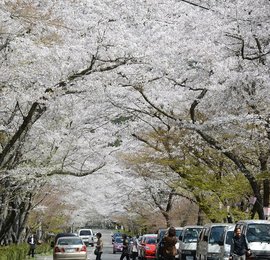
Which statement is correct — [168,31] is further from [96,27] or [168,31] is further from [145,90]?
[96,27]

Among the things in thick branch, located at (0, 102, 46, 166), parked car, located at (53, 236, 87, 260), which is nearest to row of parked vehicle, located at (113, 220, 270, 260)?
parked car, located at (53, 236, 87, 260)

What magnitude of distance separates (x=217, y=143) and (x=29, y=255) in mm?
20814

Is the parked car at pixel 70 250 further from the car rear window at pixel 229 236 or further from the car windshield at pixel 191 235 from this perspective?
the car rear window at pixel 229 236

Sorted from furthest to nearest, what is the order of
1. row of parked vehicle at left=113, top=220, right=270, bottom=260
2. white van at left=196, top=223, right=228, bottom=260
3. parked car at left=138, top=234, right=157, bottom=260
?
1. parked car at left=138, top=234, right=157, bottom=260
2. white van at left=196, top=223, right=228, bottom=260
3. row of parked vehicle at left=113, top=220, right=270, bottom=260

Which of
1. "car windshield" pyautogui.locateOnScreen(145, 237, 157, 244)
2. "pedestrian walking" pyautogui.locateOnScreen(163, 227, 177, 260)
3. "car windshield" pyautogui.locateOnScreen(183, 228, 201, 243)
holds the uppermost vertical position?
"car windshield" pyautogui.locateOnScreen(145, 237, 157, 244)

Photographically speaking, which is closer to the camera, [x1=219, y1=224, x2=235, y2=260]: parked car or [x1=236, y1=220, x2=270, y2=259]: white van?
[x1=236, y1=220, x2=270, y2=259]: white van

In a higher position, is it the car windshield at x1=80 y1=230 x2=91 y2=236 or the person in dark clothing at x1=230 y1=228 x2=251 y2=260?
the car windshield at x1=80 y1=230 x2=91 y2=236

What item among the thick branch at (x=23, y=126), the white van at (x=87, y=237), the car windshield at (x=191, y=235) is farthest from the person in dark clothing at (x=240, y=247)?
the white van at (x=87, y=237)

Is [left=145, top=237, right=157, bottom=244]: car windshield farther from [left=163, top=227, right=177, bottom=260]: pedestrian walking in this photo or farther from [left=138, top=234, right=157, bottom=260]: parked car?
[left=163, top=227, right=177, bottom=260]: pedestrian walking

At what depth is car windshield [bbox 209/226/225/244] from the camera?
21828mm

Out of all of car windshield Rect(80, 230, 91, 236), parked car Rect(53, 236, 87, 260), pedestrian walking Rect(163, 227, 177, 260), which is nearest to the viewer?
pedestrian walking Rect(163, 227, 177, 260)

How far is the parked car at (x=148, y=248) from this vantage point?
106 ft

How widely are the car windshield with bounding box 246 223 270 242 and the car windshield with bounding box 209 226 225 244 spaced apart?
3.68 metres

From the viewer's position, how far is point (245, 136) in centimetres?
2338
